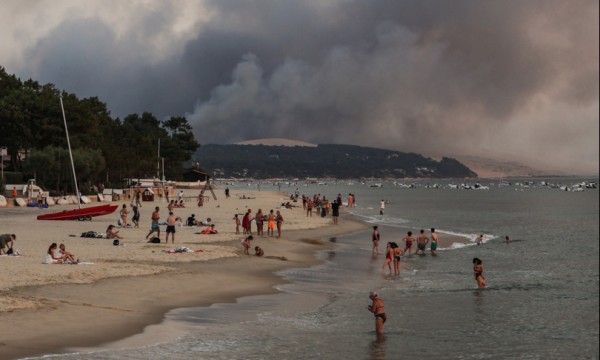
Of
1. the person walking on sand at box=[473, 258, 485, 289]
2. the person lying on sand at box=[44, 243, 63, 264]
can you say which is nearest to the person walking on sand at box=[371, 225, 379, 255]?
the person walking on sand at box=[473, 258, 485, 289]

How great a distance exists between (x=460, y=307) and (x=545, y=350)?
666 centimetres

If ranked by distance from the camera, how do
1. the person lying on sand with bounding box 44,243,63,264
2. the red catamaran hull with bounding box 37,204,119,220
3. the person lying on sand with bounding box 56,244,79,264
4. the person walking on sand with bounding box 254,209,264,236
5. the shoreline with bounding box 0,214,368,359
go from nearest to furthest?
1. the shoreline with bounding box 0,214,368,359
2. the person lying on sand with bounding box 44,243,63,264
3. the person lying on sand with bounding box 56,244,79,264
4. the person walking on sand with bounding box 254,209,264,236
5. the red catamaran hull with bounding box 37,204,119,220

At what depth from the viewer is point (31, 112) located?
106125mm

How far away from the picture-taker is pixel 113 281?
25797 mm

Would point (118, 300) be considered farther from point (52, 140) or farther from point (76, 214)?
point (52, 140)

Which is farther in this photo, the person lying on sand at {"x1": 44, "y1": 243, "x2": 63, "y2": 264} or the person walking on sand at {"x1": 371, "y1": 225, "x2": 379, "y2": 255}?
the person walking on sand at {"x1": 371, "y1": 225, "x2": 379, "y2": 255}

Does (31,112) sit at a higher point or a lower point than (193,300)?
higher

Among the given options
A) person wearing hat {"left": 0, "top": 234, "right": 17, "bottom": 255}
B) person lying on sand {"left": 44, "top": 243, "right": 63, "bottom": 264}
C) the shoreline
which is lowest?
the shoreline

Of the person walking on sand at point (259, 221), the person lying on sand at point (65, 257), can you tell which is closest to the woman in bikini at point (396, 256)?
the person lying on sand at point (65, 257)

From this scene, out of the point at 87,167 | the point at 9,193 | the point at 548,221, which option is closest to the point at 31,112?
the point at 87,167

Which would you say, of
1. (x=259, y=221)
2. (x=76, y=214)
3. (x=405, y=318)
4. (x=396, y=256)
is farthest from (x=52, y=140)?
(x=405, y=318)

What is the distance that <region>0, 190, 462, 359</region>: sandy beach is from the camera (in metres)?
18.6

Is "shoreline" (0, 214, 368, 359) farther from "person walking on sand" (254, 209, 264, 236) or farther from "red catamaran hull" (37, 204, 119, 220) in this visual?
"red catamaran hull" (37, 204, 119, 220)

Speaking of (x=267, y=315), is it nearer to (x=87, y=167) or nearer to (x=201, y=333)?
(x=201, y=333)
